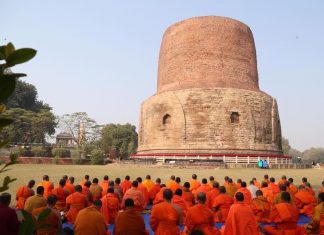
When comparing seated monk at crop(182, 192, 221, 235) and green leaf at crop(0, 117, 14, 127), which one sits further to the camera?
seated monk at crop(182, 192, 221, 235)

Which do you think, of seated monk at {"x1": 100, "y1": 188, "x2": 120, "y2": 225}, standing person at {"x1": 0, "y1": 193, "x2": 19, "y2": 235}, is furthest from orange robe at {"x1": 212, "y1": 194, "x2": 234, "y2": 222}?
standing person at {"x1": 0, "y1": 193, "x2": 19, "y2": 235}

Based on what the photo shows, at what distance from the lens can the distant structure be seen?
78.2ft

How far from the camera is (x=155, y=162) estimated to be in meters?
21.9

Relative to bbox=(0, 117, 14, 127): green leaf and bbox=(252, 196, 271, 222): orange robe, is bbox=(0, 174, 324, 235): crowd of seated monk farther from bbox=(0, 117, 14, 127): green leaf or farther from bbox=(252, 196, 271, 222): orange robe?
bbox=(0, 117, 14, 127): green leaf

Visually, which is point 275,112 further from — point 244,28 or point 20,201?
point 20,201

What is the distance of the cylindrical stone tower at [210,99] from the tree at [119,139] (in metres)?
19.8

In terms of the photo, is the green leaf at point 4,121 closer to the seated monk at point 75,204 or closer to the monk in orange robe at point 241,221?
the monk in orange robe at point 241,221

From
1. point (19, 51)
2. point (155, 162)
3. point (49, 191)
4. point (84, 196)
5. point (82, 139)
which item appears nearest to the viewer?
point (19, 51)

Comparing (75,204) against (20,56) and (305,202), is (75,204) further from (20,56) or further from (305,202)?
(20,56)

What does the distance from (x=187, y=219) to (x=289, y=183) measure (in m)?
4.94

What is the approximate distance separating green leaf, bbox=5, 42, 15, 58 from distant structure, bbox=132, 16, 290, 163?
21.4 metres

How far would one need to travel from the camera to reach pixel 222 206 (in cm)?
712

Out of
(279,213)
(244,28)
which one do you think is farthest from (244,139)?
(279,213)

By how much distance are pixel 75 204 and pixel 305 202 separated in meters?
5.35
